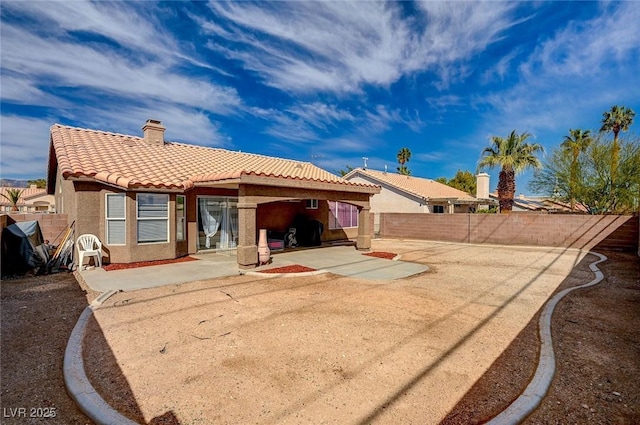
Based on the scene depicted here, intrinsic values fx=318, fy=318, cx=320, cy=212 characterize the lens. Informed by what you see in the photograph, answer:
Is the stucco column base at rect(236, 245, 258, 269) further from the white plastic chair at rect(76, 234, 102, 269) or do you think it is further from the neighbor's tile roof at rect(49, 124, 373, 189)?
the white plastic chair at rect(76, 234, 102, 269)

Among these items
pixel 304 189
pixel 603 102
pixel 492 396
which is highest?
pixel 603 102

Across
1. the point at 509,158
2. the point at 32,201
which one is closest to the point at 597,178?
the point at 509,158

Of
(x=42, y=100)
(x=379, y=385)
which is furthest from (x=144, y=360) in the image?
(x=42, y=100)

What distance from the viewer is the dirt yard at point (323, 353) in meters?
3.22

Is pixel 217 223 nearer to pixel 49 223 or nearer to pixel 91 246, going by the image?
pixel 91 246

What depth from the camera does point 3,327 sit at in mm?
5324

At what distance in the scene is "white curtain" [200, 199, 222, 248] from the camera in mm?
12484

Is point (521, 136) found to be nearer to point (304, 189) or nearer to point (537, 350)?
point (304, 189)

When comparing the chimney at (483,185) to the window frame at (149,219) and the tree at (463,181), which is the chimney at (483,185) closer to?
the tree at (463,181)

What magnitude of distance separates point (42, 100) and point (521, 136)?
102ft

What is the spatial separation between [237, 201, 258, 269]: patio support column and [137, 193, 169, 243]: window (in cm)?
329

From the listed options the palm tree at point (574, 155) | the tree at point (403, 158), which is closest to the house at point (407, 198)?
the palm tree at point (574, 155)

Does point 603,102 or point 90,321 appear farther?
point 603,102

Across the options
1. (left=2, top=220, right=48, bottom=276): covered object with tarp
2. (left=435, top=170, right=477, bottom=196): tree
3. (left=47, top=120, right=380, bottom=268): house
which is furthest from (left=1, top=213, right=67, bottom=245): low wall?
(left=435, top=170, right=477, bottom=196): tree
